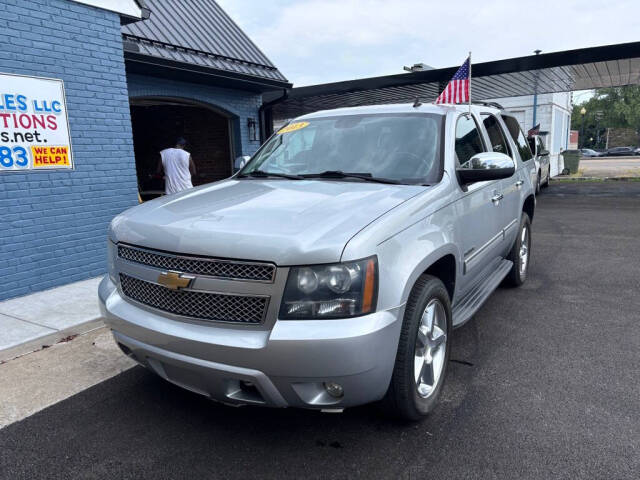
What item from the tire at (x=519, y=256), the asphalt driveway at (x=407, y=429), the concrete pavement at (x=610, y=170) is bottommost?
the concrete pavement at (x=610, y=170)

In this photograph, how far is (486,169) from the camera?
10.3 ft

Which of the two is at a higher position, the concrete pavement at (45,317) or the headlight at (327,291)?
the headlight at (327,291)

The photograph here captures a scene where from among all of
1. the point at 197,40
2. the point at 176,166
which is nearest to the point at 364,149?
the point at 176,166

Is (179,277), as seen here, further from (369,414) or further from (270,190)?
(369,414)

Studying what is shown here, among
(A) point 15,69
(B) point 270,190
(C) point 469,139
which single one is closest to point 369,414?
(B) point 270,190

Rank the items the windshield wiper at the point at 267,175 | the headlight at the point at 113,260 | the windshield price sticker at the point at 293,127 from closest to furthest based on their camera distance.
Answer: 1. the headlight at the point at 113,260
2. the windshield wiper at the point at 267,175
3. the windshield price sticker at the point at 293,127

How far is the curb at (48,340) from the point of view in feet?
12.8

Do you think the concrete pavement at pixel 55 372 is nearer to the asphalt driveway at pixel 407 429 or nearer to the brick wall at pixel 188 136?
the asphalt driveway at pixel 407 429

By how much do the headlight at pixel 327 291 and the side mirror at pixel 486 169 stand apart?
1.38 meters

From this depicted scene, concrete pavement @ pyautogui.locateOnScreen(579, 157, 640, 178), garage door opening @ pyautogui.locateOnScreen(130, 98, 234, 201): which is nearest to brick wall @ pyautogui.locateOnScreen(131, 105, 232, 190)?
garage door opening @ pyautogui.locateOnScreen(130, 98, 234, 201)

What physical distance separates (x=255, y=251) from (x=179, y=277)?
45 cm

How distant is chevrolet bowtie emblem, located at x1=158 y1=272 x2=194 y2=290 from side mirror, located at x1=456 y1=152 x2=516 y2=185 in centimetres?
194

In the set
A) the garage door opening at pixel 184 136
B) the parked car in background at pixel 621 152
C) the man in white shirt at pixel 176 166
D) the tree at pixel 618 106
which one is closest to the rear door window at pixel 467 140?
the man in white shirt at pixel 176 166

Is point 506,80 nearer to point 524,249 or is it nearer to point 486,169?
point 524,249
